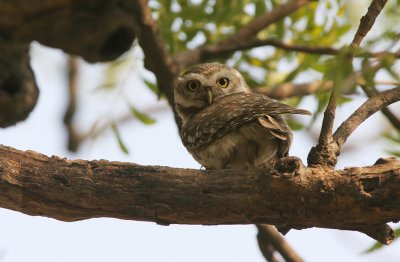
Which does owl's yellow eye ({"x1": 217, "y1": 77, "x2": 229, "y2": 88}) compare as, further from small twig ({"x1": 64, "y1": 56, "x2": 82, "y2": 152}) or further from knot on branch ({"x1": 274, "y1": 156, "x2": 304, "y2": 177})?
knot on branch ({"x1": 274, "y1": 156, "x2": 304, "y2": 177})

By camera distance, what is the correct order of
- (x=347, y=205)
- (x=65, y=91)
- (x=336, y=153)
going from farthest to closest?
(x=65, y=91) < (x=336, y=153) < (x=347, y=205)

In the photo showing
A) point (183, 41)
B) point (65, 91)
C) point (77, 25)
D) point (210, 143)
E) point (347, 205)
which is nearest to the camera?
point (347, 205)

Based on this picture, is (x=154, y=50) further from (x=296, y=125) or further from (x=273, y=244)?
(x=273, y=244)

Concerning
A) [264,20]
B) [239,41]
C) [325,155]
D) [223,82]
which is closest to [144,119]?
[223,82]

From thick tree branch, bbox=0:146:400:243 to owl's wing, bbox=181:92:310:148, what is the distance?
1.97 ft

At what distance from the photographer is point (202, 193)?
363cm

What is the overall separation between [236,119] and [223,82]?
165cm

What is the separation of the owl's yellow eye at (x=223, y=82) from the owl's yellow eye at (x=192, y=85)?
18 cm

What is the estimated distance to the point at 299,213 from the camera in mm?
3520

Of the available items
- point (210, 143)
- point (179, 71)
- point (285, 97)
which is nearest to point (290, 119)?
point (285, 97)

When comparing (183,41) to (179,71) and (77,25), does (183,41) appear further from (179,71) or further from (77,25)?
(77,25)

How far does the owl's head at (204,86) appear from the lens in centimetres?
584

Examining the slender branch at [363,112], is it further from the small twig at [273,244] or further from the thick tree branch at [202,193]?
the small twig at [273,244]

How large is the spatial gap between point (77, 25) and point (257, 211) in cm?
159
